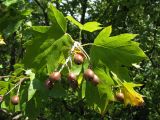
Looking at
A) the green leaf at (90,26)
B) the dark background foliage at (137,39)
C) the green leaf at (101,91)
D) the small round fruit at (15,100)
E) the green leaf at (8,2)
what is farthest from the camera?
the dark background foliage at (137,39)

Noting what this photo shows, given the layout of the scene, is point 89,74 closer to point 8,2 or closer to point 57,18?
point 57,18

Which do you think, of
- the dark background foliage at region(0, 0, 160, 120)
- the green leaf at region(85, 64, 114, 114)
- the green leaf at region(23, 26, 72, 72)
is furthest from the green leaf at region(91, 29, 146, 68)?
the dark background foliage at region(0, 0, 160, 120)

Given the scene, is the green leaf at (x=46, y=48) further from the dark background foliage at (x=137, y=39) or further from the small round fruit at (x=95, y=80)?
the dark background foliage at (x=137, y=39)

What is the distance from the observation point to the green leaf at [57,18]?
2318mm

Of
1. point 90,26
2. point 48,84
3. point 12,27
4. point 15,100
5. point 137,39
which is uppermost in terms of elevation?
point 90,26

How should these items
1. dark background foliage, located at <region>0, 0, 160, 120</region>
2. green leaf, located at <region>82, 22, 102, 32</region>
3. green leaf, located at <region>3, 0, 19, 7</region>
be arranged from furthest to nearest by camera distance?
1. dark background foliage, located at <region>0, 0, 160, 120</region>
2. green leaf, located at <region>3, 0, 19, 7</region>
3. green leaf, located at <region>82, 22, 102, 32</region>

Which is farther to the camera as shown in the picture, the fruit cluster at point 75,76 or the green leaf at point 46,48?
the green leaf at point 46,48

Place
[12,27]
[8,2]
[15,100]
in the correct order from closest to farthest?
[15,100] → [12,27] → [8,2]

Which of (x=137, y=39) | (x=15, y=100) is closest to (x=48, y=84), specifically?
(x=15, y=100)

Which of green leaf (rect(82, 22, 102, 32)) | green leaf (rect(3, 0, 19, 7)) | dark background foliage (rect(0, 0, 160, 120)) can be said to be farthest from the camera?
dark background foliage (rect(0, 0, 160, 120))

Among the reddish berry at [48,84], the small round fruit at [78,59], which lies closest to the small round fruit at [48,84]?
the reddish berry at [48,84]

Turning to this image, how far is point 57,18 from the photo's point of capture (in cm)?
233

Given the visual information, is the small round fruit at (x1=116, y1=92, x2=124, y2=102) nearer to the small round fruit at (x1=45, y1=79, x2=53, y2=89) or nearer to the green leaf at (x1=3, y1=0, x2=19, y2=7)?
the small round fruit at (x1=45, y1=79, x2=53, y2=89)

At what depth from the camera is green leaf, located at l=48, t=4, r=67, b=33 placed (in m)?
2.32
